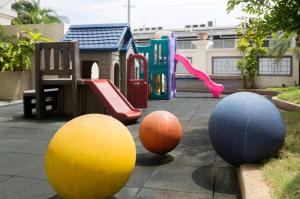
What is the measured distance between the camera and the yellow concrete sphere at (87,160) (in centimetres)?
356

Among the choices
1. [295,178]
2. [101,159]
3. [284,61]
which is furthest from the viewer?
[284,61]

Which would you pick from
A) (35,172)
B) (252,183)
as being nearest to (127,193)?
(252,183)

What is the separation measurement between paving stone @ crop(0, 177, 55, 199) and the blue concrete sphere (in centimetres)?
245

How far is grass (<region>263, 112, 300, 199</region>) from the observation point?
371 centimetres

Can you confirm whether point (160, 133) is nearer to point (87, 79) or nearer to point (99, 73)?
point (87, 79)

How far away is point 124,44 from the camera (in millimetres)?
14375

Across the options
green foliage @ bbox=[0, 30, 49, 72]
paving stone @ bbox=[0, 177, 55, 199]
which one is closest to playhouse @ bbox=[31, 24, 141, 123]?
green foliage @ bbox=[0, 30, 49, 72]

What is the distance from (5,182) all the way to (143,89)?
9.52 m

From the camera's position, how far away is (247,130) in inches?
193

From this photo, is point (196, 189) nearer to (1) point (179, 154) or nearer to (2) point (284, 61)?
(1) point (179, 154)

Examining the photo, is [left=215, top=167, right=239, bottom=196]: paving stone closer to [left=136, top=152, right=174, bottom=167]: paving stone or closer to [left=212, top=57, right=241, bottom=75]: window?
[left=136, top=152, right=174, bottom=167]: paving stone

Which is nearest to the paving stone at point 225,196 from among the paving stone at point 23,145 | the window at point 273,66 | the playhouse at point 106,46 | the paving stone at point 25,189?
the paving stone at point 25,189

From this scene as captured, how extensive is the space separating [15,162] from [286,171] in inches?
162

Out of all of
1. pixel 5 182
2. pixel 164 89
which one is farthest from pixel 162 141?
pixel 164 89
